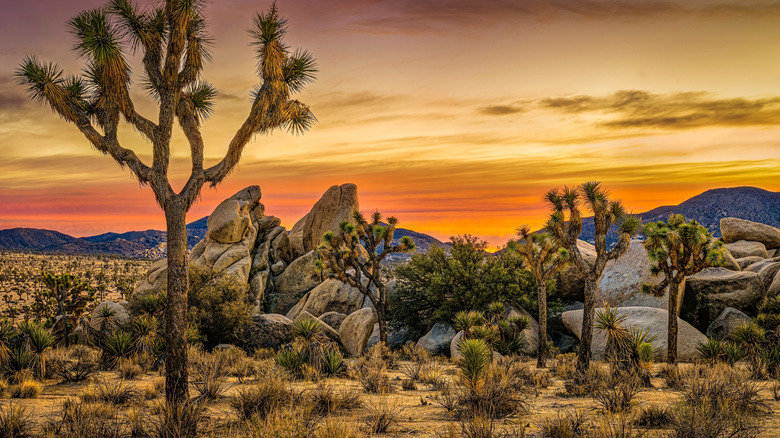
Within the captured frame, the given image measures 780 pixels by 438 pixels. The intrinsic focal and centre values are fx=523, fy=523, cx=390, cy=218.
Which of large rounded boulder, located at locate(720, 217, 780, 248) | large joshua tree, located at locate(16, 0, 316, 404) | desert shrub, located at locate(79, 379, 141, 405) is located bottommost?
desert shrub, located at locate(79, 379, 141, 405)

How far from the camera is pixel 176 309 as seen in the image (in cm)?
1069

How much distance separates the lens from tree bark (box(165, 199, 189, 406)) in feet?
34.5

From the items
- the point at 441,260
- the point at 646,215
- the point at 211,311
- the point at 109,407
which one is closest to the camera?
the point at 109,407

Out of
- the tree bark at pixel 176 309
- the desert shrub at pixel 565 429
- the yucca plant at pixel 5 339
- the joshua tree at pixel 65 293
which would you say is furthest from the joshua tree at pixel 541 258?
the joshua tree at pixel 65 293

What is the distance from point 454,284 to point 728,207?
5831 inches

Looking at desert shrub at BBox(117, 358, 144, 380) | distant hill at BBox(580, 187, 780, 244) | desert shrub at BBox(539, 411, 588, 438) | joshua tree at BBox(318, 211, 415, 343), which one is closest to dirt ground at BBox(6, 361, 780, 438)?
desert shrub at BBox(539, 411, 588, 438)

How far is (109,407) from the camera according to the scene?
9438 millimetres

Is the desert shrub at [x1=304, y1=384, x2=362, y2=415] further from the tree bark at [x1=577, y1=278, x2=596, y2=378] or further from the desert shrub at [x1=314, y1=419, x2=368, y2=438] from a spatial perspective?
the tree bark at [x1=577, y1=278, x2=596, y2=378]

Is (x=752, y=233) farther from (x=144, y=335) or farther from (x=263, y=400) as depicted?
(x=144, y=335)

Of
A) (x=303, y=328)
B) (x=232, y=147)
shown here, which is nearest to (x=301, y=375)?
(x=303, y=328)

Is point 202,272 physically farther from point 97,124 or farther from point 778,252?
point 778,252

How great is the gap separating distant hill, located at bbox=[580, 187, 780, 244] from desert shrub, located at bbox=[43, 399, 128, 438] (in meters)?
135

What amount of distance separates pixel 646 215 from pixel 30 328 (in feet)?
515

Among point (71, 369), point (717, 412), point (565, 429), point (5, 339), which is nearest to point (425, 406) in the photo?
point (565, 429)
